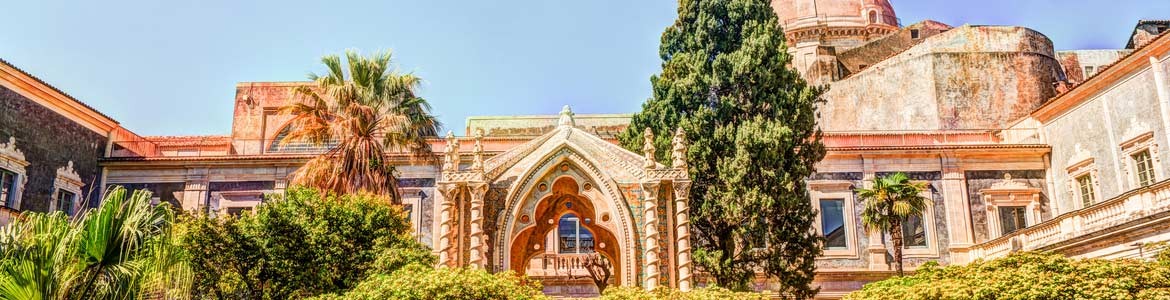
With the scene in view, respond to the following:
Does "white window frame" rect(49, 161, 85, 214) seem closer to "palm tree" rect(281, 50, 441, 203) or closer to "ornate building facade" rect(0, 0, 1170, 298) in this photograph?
"ornate building facade" rect(0, 0, 1170, 298)

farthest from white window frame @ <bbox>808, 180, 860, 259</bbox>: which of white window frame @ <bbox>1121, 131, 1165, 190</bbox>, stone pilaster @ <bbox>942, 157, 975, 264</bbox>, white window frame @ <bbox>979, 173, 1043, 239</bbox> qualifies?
white window frame @ <bbox>1121, 131, 1165, 190</bbox>

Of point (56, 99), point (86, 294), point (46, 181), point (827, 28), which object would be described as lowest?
point (86, 294)

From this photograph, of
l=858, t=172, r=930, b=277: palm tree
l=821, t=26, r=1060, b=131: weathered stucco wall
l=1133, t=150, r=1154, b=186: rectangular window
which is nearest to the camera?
l=1133, t=150, r=1154, b=186: rectangular window

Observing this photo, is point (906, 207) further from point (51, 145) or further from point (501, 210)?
point (51, 145)

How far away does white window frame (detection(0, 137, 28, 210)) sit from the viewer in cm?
2484

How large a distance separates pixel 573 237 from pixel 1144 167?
51.7ft

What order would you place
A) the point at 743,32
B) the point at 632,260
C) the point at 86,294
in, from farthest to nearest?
the point at 743,32 < the point at 632,260 < the point at 86,294

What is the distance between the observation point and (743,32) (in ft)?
76.4

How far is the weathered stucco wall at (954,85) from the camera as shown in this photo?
1315 inches

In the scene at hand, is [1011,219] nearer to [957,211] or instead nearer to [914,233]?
[957,211]

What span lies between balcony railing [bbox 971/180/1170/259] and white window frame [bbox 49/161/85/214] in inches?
970

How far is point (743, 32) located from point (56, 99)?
1903 cm

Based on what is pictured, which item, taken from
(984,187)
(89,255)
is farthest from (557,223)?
(984,187)

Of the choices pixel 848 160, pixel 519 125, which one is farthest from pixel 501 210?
pixel 519 125
